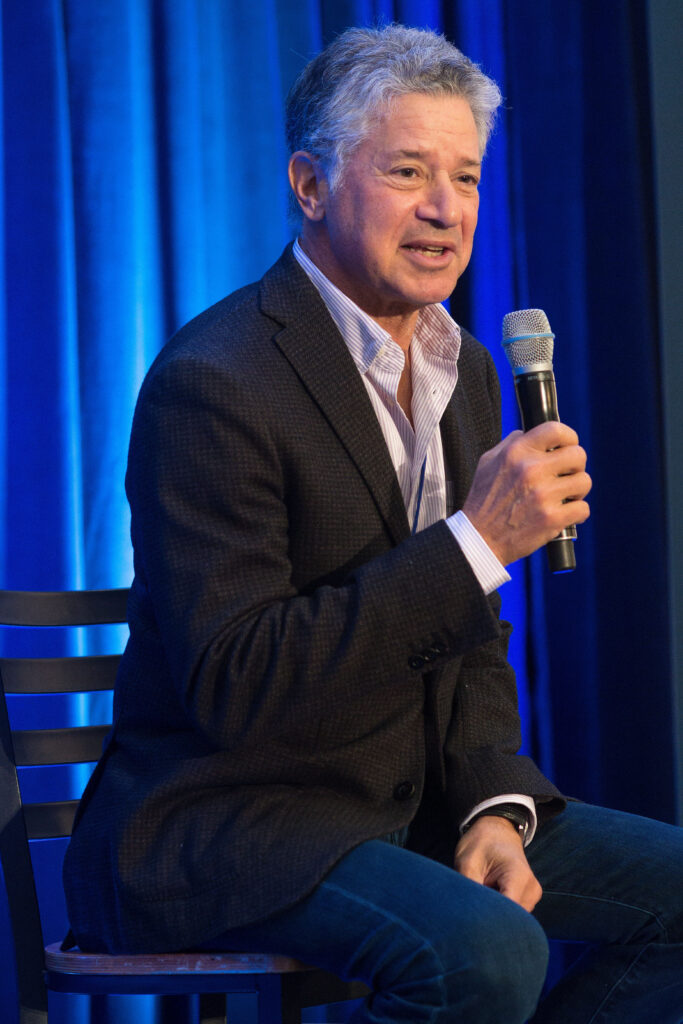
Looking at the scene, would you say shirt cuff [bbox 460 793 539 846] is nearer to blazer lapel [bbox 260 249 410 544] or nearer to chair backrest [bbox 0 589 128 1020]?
blazer lapel [bbox 260 249 410 544]

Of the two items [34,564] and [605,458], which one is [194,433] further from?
[605,458]

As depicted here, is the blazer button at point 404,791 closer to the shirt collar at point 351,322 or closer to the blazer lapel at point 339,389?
the blazer lapel at point 339,389

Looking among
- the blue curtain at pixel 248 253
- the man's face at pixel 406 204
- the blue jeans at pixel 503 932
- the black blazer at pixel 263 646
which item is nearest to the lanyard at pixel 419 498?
the black blazer at pixel 263 646

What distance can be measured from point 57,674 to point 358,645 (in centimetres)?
67

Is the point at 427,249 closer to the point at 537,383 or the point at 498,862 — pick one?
the point at 537,383

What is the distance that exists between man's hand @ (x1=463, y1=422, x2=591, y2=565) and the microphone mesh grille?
0.09 meters

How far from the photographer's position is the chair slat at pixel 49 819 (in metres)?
1.65

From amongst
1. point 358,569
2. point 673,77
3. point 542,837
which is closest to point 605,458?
point 673,77

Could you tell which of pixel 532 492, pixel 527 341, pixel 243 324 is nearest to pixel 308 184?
pixel 243 324

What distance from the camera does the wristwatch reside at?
1397 mm

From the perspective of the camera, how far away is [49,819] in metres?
1.66

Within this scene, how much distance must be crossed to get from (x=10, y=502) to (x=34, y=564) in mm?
127

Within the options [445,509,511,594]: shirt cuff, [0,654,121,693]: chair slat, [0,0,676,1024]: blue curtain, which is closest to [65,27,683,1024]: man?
[445,509,511,594]: shirt cuff

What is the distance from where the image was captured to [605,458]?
87.7 inches
